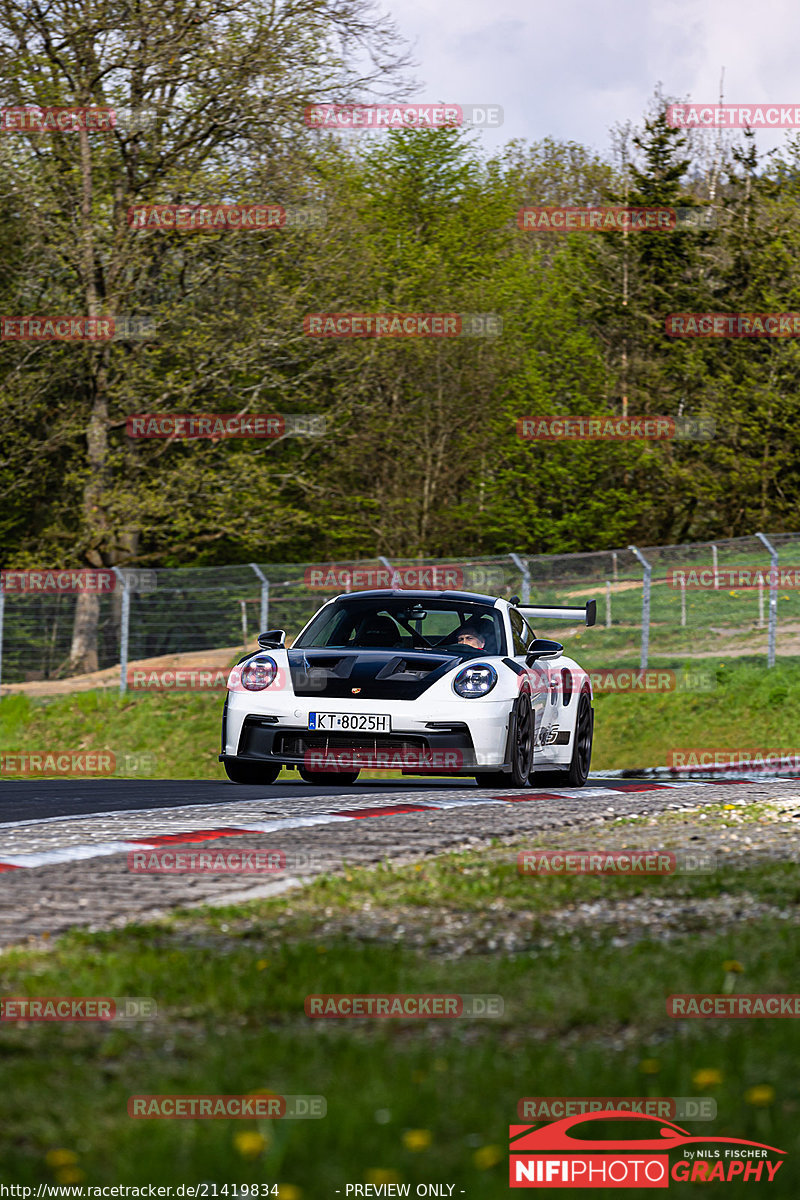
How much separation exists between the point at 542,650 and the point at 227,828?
4.78 m

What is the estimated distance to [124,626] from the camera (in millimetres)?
25891

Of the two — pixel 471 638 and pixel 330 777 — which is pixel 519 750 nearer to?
pixel 471 638

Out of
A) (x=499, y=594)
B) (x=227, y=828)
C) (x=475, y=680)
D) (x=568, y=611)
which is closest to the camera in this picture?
(x=227, y=828)

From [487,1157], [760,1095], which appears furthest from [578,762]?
[487,1157]

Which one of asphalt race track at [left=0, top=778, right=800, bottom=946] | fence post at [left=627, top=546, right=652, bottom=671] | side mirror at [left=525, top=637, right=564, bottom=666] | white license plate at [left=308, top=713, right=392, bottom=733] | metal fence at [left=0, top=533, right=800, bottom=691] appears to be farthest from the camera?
metal fence at [left=0, top=533, right=800, bottom=691]

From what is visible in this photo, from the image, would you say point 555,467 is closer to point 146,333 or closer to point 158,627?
point 146,333

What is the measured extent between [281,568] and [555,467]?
45.6 ft

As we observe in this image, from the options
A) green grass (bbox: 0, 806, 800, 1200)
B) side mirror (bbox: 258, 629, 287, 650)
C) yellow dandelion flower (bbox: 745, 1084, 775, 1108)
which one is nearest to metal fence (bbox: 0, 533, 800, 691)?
side mirror (bbox: 258, 629, 287, 650)

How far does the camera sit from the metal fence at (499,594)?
2575 cm

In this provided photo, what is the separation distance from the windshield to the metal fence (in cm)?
1227

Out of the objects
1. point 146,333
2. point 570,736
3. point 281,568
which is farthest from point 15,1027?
point 146,333

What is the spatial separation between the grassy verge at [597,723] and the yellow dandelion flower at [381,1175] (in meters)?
19.5

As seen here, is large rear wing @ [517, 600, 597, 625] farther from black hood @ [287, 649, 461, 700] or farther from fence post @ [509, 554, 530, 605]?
fence post @ [509, 554, 530, 605]

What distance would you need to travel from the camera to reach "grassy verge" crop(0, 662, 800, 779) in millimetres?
23375
